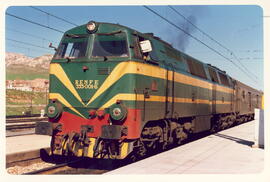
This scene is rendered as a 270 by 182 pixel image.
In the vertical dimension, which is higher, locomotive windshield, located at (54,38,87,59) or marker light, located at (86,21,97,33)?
marker light, located at (86,21,97,33)

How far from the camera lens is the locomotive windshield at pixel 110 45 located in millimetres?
9906

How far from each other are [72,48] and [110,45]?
1355 mm

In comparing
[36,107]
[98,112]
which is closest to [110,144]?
[98,112]

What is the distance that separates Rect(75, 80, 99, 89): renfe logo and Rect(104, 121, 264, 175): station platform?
258cm

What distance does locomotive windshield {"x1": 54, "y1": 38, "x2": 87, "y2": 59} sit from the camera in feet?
33.9

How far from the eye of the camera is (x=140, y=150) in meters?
10.4

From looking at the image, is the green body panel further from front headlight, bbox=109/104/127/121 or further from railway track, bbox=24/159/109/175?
railway track, bbox=24/159/109/175

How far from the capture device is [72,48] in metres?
10.5

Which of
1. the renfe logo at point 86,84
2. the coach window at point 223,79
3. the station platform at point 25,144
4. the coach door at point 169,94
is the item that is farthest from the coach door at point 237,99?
the renfe logo at point 86,84

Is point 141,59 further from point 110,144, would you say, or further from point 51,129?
point 51,129

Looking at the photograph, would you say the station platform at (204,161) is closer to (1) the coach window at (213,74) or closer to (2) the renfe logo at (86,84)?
(2) the renfe logo at (86,84)

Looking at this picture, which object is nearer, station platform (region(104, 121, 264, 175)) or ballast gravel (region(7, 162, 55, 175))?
station platform (region(104, 121, 264, 175))

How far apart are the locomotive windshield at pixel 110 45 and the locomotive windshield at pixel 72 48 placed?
1.44ft

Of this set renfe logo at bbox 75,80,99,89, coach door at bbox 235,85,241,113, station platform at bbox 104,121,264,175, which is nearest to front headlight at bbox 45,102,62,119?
renfe logo at bbox 75,80,99,89
